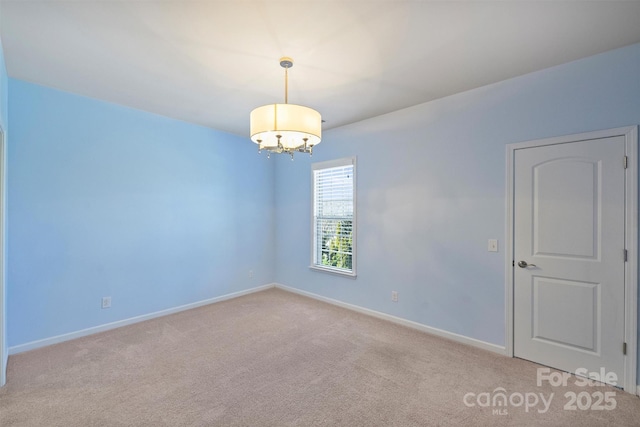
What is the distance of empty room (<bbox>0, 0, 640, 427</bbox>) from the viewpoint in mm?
2025

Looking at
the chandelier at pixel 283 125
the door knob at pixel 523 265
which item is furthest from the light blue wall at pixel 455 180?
the chandelier at pixel 283 125

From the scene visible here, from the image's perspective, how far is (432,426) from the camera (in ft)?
6.21

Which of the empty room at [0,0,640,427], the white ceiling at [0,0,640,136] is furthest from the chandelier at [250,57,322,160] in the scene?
the white ceiling at [0,0,640,136]

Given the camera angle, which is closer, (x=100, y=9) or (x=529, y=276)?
(x=100, y=9)

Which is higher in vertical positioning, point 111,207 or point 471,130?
point 471,130

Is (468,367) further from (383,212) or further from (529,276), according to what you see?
(383,212)

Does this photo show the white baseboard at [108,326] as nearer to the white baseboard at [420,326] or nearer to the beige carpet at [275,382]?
the beige carpet at [275,382]

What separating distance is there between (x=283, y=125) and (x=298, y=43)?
2.24 feet

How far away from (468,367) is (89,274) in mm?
4082

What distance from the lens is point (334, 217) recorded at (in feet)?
14.6

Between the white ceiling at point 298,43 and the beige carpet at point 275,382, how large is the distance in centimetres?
269

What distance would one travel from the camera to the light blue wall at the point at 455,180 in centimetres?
246

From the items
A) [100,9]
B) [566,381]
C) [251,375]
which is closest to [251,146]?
[100,9]

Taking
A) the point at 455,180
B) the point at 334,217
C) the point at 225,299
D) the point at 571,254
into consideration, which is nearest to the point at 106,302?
the point at 225,299
